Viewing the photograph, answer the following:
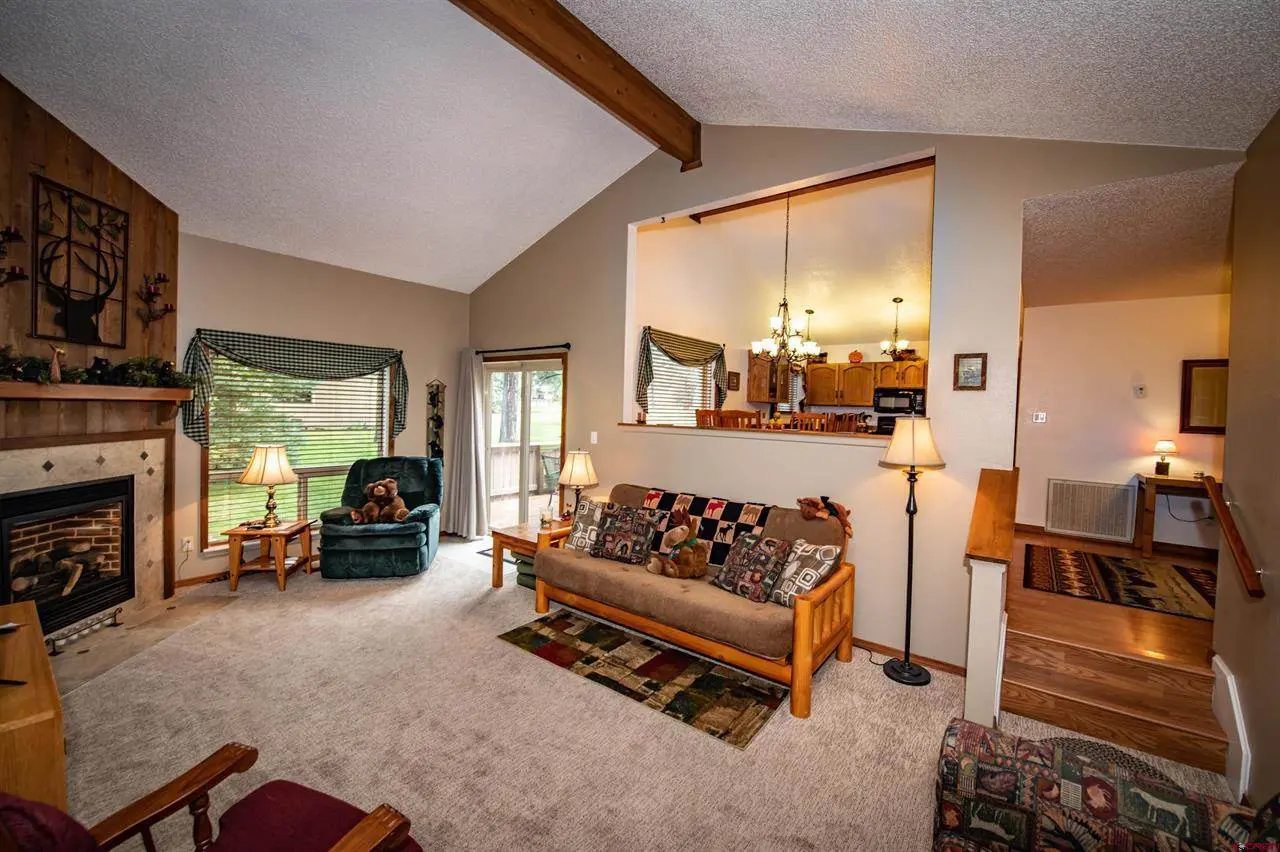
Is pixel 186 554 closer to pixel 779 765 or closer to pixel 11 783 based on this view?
pixel 11 783

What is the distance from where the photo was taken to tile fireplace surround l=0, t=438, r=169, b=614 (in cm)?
317

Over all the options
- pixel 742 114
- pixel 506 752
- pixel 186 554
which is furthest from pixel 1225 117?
pixel 186 554

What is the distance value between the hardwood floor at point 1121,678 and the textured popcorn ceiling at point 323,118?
14.4 feet

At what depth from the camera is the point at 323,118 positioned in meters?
3.49

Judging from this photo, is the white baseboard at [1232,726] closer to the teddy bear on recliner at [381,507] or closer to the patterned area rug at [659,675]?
the patterned area rug at [659,675]

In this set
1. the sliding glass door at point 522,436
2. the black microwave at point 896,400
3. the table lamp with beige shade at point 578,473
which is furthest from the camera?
the black microwave at point 896,400

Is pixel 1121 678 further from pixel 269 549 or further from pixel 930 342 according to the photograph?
pixel 269 549

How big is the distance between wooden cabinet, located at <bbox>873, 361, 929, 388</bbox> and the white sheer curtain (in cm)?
500

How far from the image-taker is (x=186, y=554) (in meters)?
4.35

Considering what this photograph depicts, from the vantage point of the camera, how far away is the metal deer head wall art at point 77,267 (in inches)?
129

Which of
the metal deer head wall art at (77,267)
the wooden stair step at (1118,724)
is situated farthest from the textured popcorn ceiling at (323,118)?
the wooden stair step at (1118,724)

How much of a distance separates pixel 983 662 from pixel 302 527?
4.90 metres

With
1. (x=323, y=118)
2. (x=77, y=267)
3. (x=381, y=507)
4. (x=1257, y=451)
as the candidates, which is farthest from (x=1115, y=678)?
(x=77, y=267)

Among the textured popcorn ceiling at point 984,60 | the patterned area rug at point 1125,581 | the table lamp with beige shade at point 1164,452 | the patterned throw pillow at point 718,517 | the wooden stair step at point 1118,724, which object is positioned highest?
the textured popcorn ceiling at point 984,60
